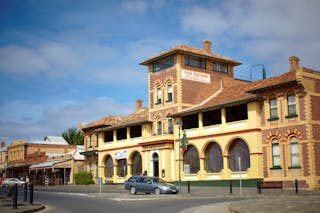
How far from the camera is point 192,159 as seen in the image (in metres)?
42.7

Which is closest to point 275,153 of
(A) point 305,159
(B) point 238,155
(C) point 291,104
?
(A) point 305,159

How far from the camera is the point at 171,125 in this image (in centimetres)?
4581

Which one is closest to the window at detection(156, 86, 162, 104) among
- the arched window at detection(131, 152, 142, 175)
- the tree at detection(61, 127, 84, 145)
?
the arched window at detection(131, 152, 142, 175)

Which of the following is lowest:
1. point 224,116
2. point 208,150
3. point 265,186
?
point 265,186

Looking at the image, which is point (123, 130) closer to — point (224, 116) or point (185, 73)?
point (185, 73)

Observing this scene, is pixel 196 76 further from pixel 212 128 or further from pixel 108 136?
pixel 108 136

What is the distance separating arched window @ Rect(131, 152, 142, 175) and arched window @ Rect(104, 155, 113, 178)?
480 centimetres

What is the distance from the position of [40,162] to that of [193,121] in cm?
3295

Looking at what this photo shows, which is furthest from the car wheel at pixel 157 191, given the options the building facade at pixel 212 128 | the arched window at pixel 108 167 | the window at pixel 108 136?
the window at pixel 108 136

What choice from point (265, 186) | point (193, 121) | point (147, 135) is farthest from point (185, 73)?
point (265, 186)

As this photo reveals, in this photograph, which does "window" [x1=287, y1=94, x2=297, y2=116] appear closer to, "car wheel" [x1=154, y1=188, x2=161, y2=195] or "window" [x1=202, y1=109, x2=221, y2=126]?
"window" [x1=202, y1=109, x2=221, y2=126]

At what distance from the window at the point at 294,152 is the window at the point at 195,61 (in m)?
15.4

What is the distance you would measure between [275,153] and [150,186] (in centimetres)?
1053

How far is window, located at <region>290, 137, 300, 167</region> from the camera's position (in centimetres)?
3397
